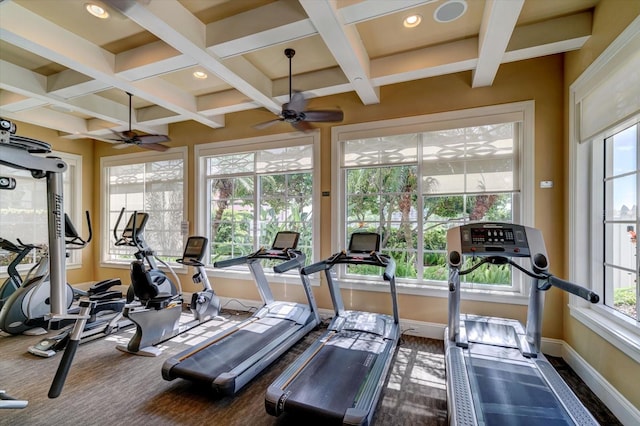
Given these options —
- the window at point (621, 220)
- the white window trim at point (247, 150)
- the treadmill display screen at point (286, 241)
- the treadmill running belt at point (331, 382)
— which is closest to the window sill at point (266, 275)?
the white window trim at point (247, 150)

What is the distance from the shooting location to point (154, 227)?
5945 mm

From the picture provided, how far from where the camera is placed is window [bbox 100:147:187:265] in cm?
570

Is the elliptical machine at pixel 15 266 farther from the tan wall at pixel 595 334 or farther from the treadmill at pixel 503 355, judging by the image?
the tan wall at pixel 595 334

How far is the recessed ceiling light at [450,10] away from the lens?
255cm

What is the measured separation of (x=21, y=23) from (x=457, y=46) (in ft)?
13.5

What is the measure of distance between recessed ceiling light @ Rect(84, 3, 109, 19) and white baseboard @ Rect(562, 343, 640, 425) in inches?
209

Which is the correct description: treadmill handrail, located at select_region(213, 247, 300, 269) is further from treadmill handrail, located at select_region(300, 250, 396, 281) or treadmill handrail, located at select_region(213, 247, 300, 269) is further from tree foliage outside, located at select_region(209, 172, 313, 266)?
tree foliage outside, located at select_region(209, 172, 313, 266)

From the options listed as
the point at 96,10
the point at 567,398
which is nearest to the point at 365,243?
the point at 567,398

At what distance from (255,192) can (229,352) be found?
2.70 meters

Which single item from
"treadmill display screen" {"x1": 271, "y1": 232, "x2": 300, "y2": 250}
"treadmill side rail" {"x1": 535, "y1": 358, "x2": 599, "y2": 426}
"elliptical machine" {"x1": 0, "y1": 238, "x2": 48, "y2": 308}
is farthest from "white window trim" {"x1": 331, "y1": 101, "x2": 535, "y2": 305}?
"elliptical machine" {"x1": 0, "y1": 238, "x2": 48, "y2": 308}

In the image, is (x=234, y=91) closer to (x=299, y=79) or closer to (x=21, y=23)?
(x=299, y=79)

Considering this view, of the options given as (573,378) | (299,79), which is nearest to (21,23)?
(299,79)

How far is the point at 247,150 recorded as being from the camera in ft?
16.5

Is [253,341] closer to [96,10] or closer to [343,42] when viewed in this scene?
[343,42]
